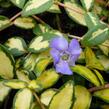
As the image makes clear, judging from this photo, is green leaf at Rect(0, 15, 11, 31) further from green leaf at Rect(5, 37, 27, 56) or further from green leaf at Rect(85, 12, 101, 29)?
green leaf at Rect(85, 12, 101, 29)

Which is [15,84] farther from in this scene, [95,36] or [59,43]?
[95,36]

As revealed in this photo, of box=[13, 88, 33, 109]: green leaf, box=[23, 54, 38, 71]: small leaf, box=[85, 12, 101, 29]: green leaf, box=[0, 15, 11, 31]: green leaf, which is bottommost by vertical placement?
box=[13, 88, 33, 109]: green leaf

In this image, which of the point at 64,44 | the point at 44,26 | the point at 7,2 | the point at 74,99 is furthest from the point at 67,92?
the point at 7,2

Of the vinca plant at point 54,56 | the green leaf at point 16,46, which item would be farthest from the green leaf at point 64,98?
the green leaf at point 16,46

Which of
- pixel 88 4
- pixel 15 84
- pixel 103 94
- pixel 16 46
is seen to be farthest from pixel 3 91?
pixel 88 4

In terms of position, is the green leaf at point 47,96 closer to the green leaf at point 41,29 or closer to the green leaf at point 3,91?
the green leaf at point 3,91

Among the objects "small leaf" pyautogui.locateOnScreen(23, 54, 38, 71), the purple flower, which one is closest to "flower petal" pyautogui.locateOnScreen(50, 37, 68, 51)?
the purple flower
